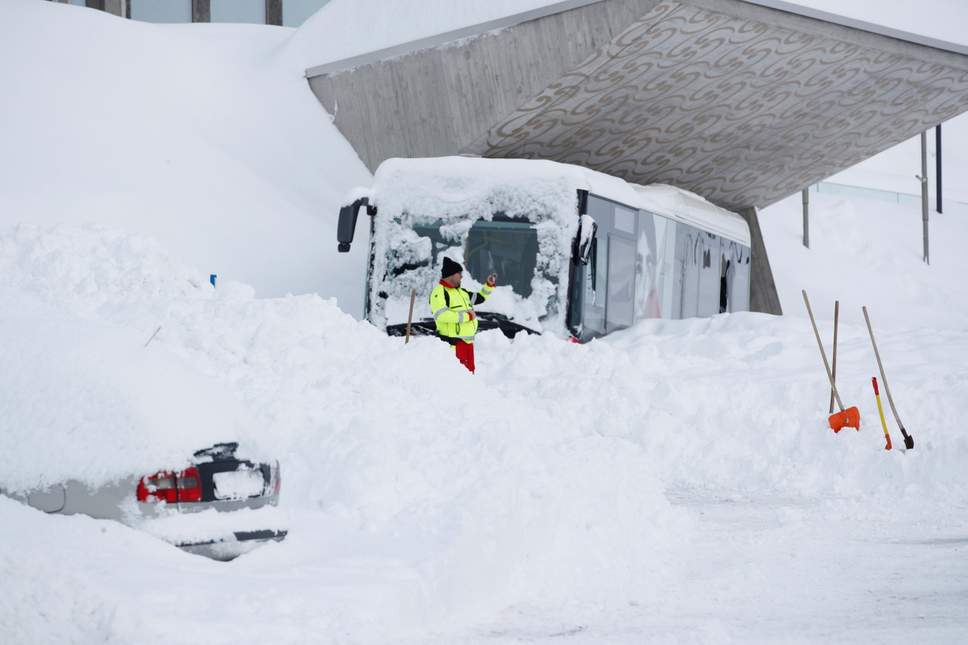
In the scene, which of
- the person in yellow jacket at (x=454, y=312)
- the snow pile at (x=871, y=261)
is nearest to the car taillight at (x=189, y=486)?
the person in yellow jacket at (x=454, y=312)

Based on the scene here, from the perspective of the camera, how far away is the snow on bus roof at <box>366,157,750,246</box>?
46.3 ft

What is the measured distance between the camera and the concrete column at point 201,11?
29.6 meters

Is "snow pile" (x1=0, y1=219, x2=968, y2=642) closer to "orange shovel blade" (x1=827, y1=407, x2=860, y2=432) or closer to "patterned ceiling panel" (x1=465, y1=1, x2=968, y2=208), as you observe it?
"orange shovel blade" (x1=827, y1=407, x2=860, y2=432)

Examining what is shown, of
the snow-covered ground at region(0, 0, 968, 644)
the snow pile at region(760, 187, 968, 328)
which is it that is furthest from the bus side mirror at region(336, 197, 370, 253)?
the snow pile at region(760, 187, 968, 328)

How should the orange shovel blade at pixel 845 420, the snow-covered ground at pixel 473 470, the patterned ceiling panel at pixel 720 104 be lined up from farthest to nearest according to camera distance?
the patterned ceiling panel at pixel 720 104, the orange shovel blade at pixel 845 420, the snow-covered ground at pixel 473 470

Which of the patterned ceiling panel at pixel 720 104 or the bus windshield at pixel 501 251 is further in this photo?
the patterned ceiling panel at pixel 720 104

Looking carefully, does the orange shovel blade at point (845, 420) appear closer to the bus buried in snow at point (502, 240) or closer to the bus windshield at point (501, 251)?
the bus buried in snow at point (502, 240)

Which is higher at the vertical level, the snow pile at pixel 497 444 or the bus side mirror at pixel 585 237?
the bus side mirror at pixel 585 237

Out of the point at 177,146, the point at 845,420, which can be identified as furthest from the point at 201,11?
the point at 845,420

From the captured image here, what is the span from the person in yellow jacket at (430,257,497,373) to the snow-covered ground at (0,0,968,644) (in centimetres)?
68

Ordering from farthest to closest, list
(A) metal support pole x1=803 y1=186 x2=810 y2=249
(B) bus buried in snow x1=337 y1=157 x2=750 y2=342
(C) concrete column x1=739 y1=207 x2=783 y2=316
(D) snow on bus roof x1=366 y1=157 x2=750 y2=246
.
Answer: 1. (A) metal support pole x1=803 y1=186 x2=810 y2=249
2. (C) concrete column x1=739 y1=207 x2=783 y2=316
3. (D) snow on bus roof x1=366 y1=157 x2=750 y2=246
4. (B) bus buried in snow x1=337 y1=157 x2=750 y2=342

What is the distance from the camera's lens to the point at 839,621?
16.2 feet

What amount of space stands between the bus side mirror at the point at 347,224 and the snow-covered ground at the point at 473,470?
200cm

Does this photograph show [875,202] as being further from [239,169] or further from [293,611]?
[293,611]
